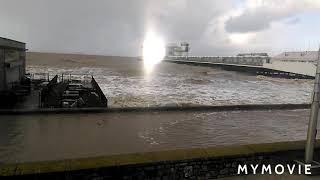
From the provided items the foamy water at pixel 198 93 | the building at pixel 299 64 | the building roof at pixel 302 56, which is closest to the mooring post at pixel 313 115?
the foamy water at pixel 198 93

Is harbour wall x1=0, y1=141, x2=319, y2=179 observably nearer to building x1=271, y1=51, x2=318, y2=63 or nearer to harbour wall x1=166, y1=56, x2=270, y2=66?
building x1=271, y1=51, x2=318, y2=63

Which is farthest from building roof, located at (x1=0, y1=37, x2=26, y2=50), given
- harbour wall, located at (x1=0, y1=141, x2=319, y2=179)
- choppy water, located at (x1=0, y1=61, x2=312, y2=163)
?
harbour wall, located at (x1=0, y1=141, x2=319, y2=179)

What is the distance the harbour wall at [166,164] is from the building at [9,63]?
16.6 meters

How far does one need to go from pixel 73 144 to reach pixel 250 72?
87917mm

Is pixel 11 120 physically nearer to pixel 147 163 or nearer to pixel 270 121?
pixel 147 163

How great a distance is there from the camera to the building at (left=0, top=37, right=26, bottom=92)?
70.2 ft

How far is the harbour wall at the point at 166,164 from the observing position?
604cm

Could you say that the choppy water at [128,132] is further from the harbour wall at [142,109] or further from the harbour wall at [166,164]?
the harbour wall at [166,164]

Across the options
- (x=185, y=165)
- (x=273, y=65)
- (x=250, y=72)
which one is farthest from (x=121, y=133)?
(x=250, y=72)

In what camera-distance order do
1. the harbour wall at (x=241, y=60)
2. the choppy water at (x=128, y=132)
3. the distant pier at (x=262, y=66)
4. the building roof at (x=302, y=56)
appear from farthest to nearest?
1. the harbour wall at (x=241, y=60)
2. the building roof at (x=302, y=56)
3. the distant pier at (x=262, y=66)
4. the choppy water at (x=128, y=132)

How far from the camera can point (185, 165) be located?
7023 millimetres

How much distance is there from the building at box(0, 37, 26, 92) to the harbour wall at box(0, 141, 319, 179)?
54.6ft

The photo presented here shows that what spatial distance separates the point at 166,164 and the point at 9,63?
65.1 ft

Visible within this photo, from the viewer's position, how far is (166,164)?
6.86 m
